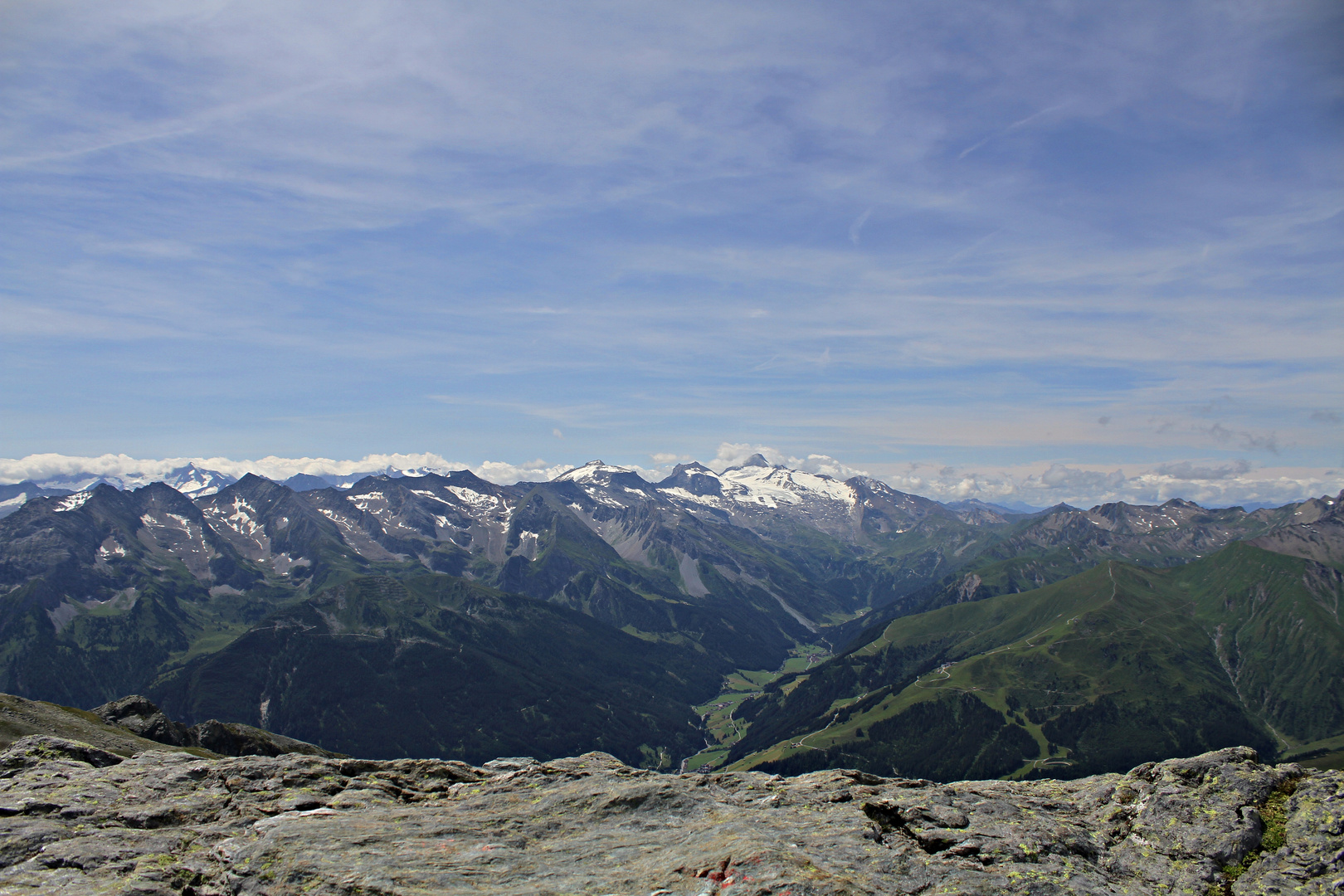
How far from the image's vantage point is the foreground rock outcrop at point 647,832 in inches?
1045

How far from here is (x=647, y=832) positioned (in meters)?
33.8

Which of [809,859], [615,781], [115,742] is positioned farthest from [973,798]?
[115,742]

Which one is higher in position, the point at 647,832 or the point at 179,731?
the point at 647,832

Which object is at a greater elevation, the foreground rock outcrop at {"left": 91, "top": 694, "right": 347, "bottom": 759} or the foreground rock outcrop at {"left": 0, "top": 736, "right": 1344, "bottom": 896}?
the foreground rock outcrop at {"left": 0, "top": 736, "right": 1344, "bottom": 896}

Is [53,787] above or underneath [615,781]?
above

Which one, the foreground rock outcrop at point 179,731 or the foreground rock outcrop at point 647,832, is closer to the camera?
the foreground rock outcrop at point 647,832

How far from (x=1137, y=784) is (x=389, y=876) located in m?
39.2

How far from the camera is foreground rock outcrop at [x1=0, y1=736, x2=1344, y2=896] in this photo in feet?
87.0

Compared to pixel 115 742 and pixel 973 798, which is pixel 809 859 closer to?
pixel 973 798

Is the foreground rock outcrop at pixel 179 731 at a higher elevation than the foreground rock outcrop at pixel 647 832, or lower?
lower

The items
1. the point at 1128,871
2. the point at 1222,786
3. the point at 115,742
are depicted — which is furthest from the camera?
the point at 115,742

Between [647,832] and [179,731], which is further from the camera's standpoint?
[179,731]

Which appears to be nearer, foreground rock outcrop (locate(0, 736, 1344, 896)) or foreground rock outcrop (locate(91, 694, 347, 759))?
foreground rock outcrop (locate(0, 736, 1344, 896))

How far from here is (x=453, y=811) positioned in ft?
120
